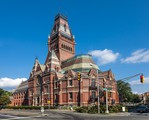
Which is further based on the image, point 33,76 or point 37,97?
point 33,76

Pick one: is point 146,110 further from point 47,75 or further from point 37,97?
point 37,97

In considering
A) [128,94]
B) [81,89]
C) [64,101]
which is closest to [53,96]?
[64,101]

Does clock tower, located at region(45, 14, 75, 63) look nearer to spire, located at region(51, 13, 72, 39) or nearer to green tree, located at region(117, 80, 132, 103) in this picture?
spire, located at region(51, 13, 72, 39)

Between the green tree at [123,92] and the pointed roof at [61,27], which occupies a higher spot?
the pointed roof at [61,27]

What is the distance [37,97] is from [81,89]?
2019 centimetres

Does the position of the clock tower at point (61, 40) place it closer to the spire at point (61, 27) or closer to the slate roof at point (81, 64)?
the spire at point (61, 27)

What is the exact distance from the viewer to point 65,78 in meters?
58.2

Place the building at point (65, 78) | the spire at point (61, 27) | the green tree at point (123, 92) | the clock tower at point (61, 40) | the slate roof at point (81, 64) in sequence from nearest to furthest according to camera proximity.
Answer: the building at point (65, 78) → the slate roof at point (81, 64) → the clock tower at point (61, 40) → the spire at point (61, 27) → the green tree at point (123, 92)

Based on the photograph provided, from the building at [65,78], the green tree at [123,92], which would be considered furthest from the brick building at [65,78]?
the green tree at [123,92]

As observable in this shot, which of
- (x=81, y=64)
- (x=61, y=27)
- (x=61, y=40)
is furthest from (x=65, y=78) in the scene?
(x=61, y=27)

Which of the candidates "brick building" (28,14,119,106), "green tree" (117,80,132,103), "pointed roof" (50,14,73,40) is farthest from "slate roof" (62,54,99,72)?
"green tree" (117,80,132,103)

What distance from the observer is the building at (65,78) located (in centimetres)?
5578

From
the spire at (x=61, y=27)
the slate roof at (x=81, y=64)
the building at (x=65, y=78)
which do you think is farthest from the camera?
the spire at (x=61, y=27)

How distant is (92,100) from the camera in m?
55.4
